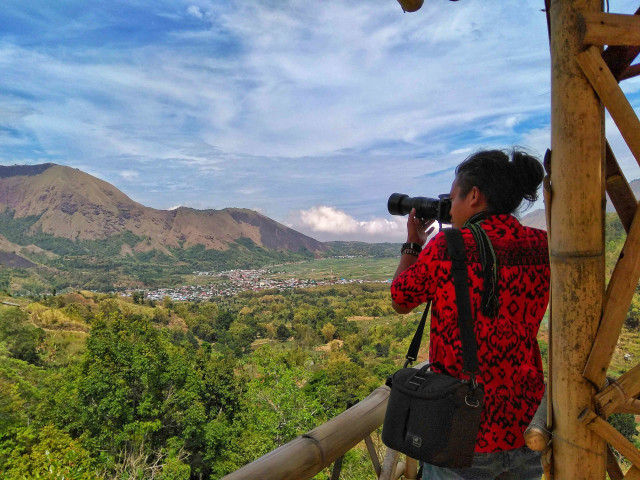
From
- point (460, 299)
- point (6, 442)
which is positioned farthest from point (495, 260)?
point (6, 442)

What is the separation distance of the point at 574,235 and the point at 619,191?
0.62ft

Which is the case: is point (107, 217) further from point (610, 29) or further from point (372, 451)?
point (610, 29)

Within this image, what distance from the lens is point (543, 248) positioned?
933mm

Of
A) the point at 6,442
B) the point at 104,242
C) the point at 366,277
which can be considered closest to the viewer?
the point at 6,442

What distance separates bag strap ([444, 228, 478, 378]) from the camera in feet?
2.76

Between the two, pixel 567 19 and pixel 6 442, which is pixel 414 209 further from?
pixel 6 442

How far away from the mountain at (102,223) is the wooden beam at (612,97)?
15078 cm

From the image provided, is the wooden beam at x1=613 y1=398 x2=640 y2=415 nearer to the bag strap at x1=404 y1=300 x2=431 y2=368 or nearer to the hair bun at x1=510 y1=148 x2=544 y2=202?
the bag strap at x1=404 y1=300 x2=431 y2=368

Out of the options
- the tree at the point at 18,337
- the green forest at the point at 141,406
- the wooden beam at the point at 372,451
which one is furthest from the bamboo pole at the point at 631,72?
the tree at the point at 18,337

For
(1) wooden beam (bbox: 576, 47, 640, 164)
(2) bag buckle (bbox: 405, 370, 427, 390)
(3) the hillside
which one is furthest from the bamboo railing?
(3) the hillside

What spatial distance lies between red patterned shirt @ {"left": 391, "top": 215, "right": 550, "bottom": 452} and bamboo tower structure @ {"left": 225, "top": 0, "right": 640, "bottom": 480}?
9 cm

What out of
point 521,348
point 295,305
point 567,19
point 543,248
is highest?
point 567,19

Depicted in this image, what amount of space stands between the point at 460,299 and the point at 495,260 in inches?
4.6

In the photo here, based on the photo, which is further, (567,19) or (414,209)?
(414,209)
